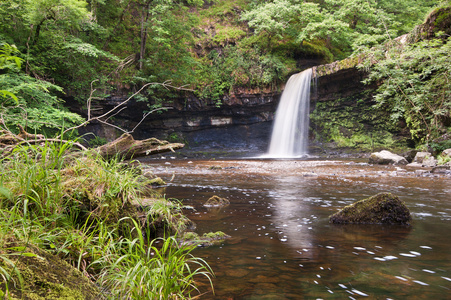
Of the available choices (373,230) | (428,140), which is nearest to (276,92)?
(428,140)

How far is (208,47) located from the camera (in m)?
24.0

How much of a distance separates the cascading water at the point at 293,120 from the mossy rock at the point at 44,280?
20.1 m

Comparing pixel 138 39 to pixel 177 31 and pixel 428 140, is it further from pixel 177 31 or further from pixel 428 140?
pixel 428 140

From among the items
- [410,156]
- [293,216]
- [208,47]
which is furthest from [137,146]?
[208,47]

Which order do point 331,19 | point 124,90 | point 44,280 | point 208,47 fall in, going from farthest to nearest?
point 208,47 → point 331,19 → point 124,90 → point 44,280

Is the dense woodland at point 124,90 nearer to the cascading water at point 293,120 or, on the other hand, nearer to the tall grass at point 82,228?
the tall grass at point 82,228

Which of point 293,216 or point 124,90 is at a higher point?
point 124,90

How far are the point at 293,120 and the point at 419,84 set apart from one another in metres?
8.51

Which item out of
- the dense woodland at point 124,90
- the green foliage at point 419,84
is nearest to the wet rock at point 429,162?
the dense woodland at point 124,90

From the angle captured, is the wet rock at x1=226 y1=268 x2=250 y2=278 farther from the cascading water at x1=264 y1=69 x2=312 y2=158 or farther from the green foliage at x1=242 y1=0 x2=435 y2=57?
the green foliage at x1=242 y1=0 x2=435 y2=57

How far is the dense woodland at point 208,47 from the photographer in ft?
39.6

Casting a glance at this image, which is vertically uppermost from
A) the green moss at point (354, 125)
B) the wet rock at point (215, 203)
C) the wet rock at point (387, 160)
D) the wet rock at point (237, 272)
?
the green moss at point (354, 125)

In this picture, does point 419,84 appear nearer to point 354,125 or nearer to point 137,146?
point 354,125

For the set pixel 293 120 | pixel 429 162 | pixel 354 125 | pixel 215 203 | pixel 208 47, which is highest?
pixel 208 47
